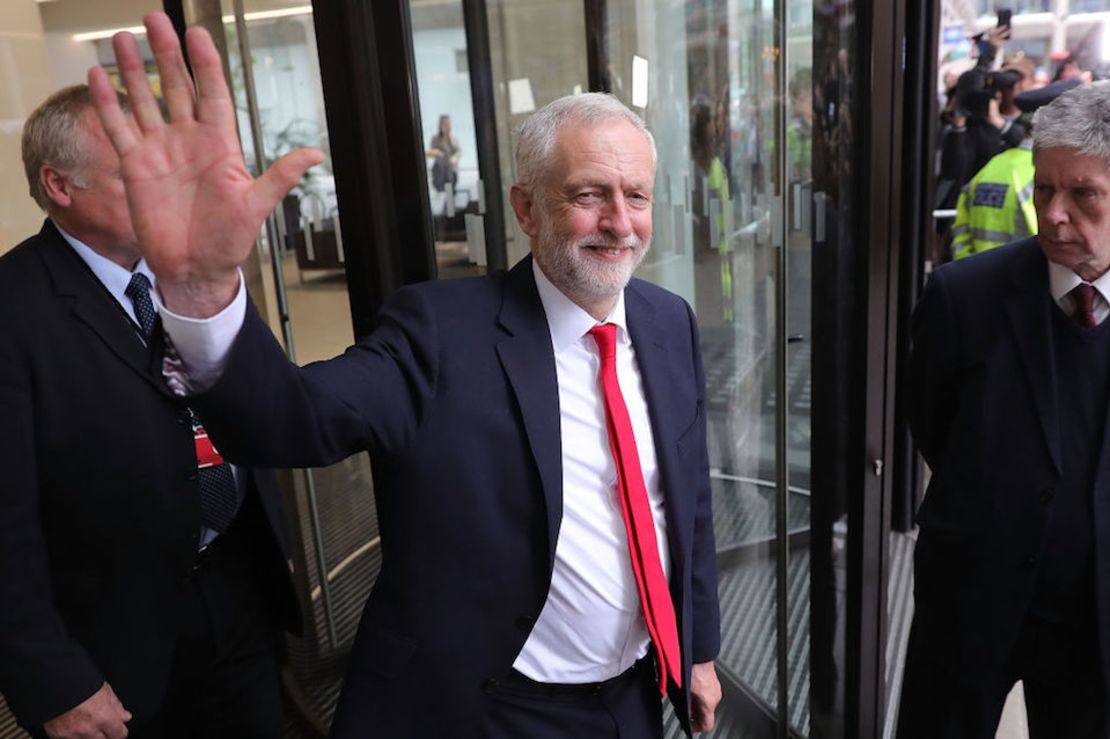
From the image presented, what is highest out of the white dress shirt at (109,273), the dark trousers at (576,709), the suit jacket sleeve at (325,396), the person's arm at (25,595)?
the white dress shirt at (109,273)

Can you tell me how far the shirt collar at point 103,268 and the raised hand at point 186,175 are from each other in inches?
34.5

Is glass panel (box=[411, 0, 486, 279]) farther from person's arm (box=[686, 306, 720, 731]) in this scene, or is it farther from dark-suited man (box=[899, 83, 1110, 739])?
dark-suited man (box=[899, 83, 1110, 739])

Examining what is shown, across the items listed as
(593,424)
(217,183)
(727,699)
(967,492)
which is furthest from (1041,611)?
(217,183)

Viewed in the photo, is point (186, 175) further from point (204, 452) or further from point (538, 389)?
point (204, 452)

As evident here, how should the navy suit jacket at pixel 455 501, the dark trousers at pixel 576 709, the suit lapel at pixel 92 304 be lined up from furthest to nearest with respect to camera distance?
1. the suit lapel at pixel 92 304
2. the dark trousers at pixel 576 709
3. the navy suit jacket at pixel 455 501

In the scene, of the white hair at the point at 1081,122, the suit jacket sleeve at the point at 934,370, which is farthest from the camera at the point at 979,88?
the white hair at the point at 1081,122

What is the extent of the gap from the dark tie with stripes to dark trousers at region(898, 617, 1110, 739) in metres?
→ 1.54

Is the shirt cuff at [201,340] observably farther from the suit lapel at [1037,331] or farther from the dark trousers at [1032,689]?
the dark trousers at [1032,689]

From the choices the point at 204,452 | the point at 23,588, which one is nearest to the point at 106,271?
the point at 204,452

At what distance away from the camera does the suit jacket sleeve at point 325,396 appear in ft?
3.28

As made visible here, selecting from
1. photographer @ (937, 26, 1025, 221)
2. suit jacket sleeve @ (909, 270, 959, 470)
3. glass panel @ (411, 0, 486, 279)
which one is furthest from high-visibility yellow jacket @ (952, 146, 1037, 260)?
glass panel @ (411, 0, 486, 279)

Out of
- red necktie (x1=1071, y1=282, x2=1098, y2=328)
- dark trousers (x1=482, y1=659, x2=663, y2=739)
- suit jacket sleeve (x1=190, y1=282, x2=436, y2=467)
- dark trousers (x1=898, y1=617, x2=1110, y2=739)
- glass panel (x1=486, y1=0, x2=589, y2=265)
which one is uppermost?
glass panel (x1=486, y1=0, x2=589, y2=265)

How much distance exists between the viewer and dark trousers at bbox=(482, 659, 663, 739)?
1.46 m

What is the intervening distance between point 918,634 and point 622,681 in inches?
33.2
